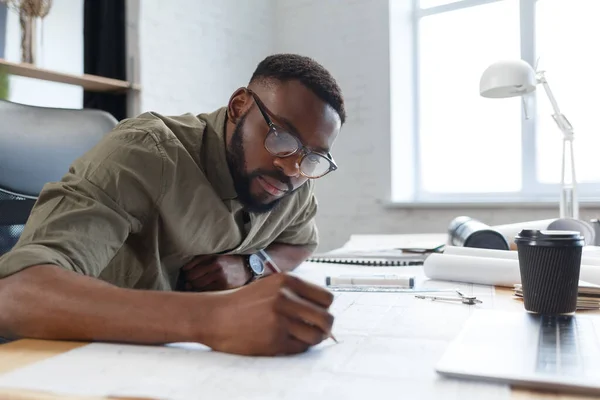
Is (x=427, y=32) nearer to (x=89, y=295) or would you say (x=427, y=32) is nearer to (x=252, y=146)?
(x=252, y=146)

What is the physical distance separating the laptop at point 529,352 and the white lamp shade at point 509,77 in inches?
48.5

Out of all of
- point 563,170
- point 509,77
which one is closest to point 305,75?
point 509,77

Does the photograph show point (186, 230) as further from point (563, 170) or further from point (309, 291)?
point (563, 170)

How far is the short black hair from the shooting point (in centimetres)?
104

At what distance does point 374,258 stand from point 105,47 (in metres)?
1.92

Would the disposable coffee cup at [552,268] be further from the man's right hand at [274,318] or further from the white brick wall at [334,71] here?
the white brick wall at [334,71]

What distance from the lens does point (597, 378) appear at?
1.64ft

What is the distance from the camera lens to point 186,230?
3.55 ft

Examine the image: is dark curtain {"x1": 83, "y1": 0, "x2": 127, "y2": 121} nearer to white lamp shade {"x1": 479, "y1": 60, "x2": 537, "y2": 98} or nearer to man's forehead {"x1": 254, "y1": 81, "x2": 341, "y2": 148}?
white lamp shade {"x1": 479, "y1": 60, "x2": 537, "y2": 98}

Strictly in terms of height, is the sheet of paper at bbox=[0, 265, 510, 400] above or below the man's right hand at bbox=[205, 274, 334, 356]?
below

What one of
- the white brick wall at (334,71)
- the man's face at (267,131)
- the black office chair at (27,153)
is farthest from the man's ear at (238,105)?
the white brick wall at (334,71)

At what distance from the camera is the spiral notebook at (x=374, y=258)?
5.13 ft

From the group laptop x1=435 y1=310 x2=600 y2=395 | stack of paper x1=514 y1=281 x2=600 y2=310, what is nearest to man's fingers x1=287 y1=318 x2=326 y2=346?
laptop x1=435 y1=310 x2=600 y2=395

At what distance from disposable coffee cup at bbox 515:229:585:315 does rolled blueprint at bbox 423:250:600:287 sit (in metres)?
0.24
